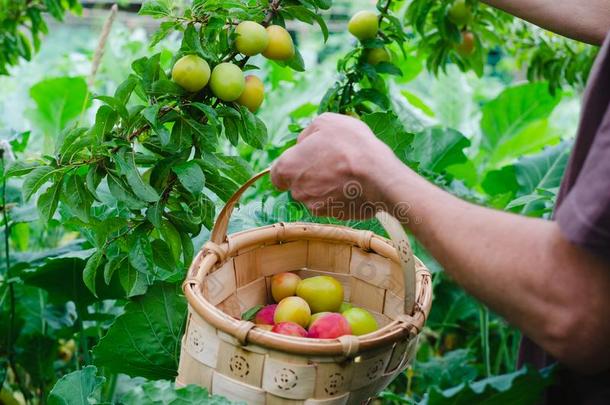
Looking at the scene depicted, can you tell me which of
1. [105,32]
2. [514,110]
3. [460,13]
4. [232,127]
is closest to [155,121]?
[232,127]

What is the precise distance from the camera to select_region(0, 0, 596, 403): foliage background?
4.58 feet

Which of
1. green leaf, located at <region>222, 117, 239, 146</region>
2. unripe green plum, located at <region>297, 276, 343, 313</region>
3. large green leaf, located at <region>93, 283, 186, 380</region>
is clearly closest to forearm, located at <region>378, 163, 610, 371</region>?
unripe green plum, located at <region>297, 276, 343, 313</region>

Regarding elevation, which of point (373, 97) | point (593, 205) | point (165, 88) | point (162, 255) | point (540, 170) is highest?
point (593, 205)

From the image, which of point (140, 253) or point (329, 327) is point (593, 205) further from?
point (140, 253)

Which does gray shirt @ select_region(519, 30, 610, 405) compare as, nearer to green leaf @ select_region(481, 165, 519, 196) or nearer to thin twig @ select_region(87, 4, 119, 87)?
thin twig @ select_region(87, 4, 119, 87)

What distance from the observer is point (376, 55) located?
1.72 metres

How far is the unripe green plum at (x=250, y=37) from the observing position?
50.6 inches

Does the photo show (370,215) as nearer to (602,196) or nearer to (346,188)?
(346,188)

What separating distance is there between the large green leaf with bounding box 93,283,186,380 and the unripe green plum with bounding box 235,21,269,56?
0.55m

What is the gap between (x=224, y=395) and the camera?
1078mm

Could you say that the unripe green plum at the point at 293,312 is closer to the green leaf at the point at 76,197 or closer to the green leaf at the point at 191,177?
the green leaf at the point at 191,177

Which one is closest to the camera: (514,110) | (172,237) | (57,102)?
(172,237)

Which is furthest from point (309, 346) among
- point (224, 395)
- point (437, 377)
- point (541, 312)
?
point (437, 377)

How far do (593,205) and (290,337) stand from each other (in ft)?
1.49
